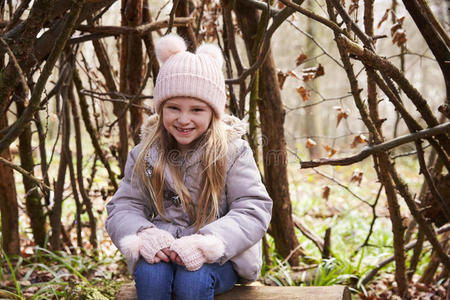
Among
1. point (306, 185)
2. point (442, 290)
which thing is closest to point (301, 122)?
point (306, 185)

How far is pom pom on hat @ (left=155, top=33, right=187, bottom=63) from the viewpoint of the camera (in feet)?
7.61

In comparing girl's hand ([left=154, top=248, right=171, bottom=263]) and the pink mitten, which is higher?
the pink mitten

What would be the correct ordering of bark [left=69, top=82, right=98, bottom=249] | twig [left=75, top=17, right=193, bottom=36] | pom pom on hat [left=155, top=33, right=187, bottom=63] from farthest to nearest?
bark [left=69, top=82, right=98, bottom=249], twig [left=75, top=17, right=193, bottom=36], pom pom on hat [left=155, top=33, right=187, bottom=63]

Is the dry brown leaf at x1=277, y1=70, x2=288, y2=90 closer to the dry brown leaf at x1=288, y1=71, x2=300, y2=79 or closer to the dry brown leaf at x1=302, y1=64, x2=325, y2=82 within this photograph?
the dry brown leaf at x1=288, y1=71, x2=300, y2=79

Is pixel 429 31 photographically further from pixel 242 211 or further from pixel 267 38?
pixel 242 211

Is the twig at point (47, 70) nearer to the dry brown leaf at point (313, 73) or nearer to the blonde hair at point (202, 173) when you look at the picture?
the blonde hair at point (202, 173)

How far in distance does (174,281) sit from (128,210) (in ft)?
1.47

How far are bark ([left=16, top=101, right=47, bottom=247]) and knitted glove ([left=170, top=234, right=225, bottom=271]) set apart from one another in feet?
6.63

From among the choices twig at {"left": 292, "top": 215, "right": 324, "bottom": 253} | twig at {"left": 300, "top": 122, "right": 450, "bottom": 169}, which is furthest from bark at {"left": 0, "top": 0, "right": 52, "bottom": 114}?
twig at {"left": 292, "top": 215, "right": 324, "bottom": 253}

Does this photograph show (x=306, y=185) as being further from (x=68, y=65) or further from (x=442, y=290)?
(x=68, y=65)

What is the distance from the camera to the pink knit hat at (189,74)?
219cm

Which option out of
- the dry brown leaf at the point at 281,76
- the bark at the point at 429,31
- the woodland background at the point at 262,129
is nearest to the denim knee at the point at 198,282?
the woodland background at the point at 262,129

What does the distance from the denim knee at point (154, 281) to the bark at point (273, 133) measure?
5.67 feet

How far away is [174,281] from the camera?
2041mm
